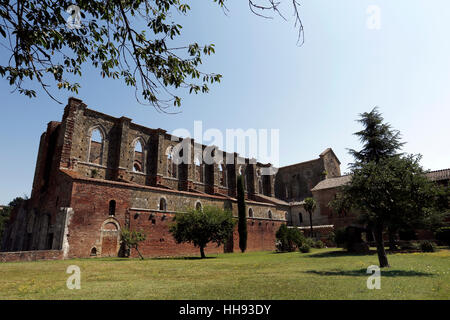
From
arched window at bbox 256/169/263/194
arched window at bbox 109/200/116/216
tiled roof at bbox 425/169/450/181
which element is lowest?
arched window at bbox 109/200/116/216

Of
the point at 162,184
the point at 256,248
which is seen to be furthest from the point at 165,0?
the point at 256,248

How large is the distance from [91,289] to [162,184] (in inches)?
924

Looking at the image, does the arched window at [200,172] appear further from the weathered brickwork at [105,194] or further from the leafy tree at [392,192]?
the leafy tree at [392,192]

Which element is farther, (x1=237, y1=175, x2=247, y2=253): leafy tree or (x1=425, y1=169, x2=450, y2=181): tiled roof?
(x1=425, y1=169, x2=450, y2=181): tiled roof

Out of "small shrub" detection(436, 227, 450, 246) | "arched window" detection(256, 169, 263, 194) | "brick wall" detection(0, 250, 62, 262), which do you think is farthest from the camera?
"arched window" detection(256, 169, 263, 194)

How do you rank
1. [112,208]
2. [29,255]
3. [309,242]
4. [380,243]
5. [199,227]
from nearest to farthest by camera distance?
1. [380,243]
2. [29,255]
3. [199,227]
4. [112,208]
5. [309,242]

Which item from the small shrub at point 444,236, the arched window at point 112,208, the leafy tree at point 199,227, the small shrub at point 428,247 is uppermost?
the arched window at point 112,208

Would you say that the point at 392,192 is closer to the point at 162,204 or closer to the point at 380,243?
the point at 380,243

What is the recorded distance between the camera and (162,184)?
29.9 m

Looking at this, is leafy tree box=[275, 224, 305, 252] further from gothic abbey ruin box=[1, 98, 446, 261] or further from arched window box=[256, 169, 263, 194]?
arched window box=[256, 169, 263, 194]

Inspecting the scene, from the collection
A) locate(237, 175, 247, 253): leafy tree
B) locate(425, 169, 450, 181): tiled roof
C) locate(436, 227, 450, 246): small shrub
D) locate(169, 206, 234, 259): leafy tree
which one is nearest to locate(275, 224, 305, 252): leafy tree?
locate(237, 175, 247, 253): leafy tree

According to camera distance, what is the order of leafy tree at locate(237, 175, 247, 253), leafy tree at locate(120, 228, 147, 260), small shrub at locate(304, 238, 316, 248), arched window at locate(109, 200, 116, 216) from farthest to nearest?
1. leafy tree at locate(237, 175, 247, 253)
2. small shrub at locate(304, 238, 316, 248)
3. arched window at locate(109, 200, 116, 216)
4. leafy tree at locate(120, 228, 147, 260)

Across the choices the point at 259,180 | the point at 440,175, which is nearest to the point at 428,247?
the point at 440,175

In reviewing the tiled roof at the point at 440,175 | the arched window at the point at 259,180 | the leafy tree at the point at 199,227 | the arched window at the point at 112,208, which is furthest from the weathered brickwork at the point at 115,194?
the tiled roof at the point at 440,175
